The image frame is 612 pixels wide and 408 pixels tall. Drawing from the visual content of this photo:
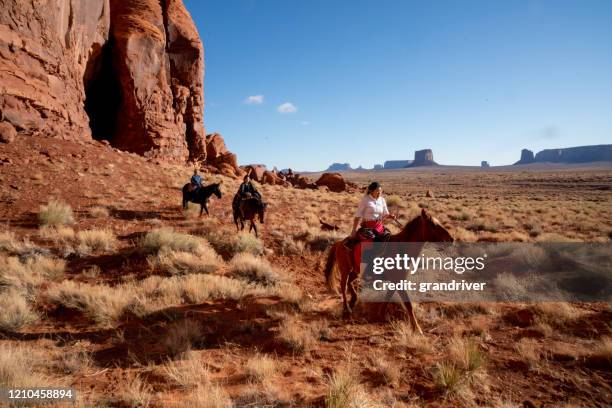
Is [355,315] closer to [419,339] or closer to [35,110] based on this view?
[419,339]

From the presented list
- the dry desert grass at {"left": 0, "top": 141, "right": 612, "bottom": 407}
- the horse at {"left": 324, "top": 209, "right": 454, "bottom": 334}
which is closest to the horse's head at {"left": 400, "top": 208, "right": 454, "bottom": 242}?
the horse at {"left": 324, "top": 209, "right": 454, "bottom": 334}

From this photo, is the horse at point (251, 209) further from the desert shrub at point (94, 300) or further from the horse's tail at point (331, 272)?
the desert shrub at point (94, 300)

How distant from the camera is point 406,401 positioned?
12.2 ft

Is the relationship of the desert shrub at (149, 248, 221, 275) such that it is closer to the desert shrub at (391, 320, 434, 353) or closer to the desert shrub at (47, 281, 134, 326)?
the desert shrub at (47, 281, 134, 326)

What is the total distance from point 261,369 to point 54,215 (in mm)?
10631

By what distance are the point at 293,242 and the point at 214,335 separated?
20.1ft

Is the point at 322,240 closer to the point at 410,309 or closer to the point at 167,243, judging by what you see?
the point at 167,243

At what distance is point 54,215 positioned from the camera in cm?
1077

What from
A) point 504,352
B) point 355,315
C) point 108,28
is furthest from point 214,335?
point 108,28

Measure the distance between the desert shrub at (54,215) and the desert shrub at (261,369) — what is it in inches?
394

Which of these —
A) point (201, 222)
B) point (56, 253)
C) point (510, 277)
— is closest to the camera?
point (510, 277)

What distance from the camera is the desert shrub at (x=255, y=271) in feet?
25.5

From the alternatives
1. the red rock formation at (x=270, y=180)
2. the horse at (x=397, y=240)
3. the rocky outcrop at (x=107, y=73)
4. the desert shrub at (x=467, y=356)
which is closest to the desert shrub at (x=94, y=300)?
the horse at (x=397, y=240)

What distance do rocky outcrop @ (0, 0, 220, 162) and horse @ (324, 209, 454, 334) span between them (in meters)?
19.0
